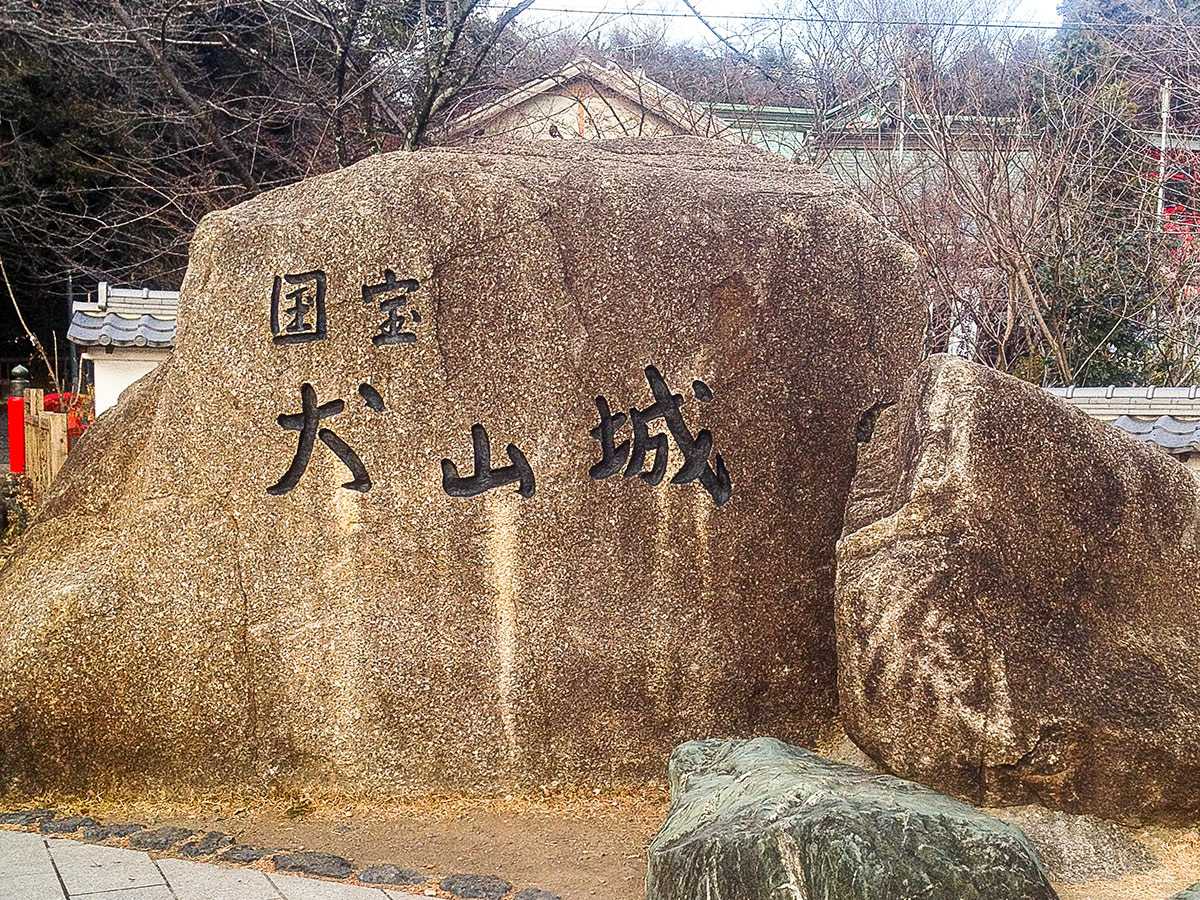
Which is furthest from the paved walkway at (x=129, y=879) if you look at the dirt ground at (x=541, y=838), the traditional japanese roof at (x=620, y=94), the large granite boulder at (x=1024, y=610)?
the traditional japanese roof at (x=620, y=94)

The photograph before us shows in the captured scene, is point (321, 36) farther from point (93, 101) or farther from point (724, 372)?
point (724, 372)

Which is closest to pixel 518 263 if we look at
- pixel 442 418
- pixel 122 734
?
pixel 442 418

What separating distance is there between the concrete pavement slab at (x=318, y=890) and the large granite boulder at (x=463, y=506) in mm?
759

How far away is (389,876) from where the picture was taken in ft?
14.2

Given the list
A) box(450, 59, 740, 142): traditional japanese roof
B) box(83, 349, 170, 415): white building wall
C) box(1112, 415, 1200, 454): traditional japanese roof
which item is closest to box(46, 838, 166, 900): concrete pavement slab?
box(83, 349, 170, 415): white building wall

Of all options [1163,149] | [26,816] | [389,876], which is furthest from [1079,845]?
[1163,149]

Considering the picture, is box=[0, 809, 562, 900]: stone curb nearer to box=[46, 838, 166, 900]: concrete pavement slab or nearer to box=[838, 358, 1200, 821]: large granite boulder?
box=[46, 838, 166, 900]: concrete pavement slab

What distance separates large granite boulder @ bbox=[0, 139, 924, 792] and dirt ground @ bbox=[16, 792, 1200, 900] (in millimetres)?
143

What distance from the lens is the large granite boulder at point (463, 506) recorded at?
4996 millimetres

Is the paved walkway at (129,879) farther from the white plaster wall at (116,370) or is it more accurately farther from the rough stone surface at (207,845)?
the white plaster wall at (116,370)

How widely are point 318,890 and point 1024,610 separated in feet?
9.39

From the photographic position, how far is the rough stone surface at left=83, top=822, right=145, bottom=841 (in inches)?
180

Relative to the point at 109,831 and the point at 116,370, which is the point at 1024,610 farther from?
the point at 116,370

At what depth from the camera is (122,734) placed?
16.1ft
